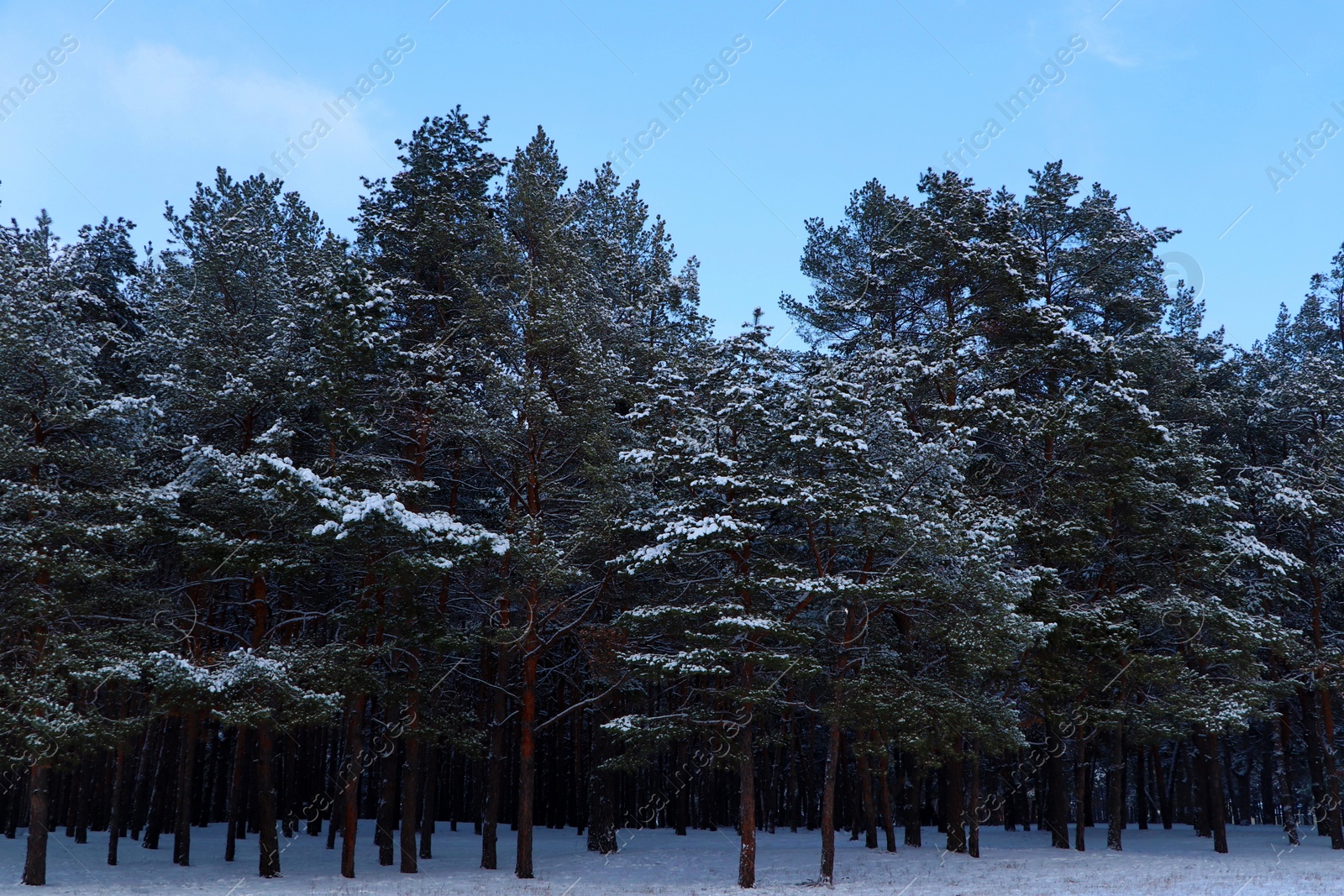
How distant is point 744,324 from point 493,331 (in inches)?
247

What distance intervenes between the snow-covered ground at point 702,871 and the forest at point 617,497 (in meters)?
0.99

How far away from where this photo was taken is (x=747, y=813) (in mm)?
20656

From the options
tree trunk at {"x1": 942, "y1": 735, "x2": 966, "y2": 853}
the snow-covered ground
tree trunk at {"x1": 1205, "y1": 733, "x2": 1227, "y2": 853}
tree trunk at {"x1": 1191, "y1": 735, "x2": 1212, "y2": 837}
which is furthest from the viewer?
tree trunk at {"x1": 1191, "y1": 735, "x2": 1212, "y2": 837}

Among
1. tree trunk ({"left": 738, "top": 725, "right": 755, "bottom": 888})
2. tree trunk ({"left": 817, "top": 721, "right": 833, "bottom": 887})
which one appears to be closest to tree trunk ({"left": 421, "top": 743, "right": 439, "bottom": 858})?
tree trunk ({"left": 738, "top": 725, "right": 755, "bottom": 888})

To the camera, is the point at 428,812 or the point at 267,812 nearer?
the point at 267,812

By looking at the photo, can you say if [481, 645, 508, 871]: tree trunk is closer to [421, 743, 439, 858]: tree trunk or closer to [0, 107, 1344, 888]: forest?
A: [0, 107, 1344, 888]: forest

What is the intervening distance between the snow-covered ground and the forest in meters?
0.99

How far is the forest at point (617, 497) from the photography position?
783 inches

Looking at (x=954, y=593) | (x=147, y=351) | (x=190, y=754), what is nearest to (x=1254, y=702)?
(x=954, y=593)

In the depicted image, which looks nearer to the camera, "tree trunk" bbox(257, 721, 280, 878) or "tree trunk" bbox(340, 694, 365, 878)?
"tree trunk" bbox(257, 721, 280, 878)

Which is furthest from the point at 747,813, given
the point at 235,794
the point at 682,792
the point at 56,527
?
the point at 56,527

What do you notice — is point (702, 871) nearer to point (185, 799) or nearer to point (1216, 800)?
point (185, 799)

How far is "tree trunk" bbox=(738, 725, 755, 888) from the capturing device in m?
20.3

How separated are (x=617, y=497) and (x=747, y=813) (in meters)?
7.60
